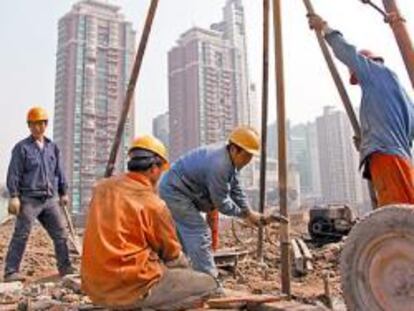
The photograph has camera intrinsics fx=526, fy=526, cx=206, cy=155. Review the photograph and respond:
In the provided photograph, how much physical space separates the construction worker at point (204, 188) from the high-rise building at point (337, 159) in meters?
51.8

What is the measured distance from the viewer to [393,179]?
364 centimetres

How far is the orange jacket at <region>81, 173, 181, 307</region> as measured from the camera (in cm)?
301

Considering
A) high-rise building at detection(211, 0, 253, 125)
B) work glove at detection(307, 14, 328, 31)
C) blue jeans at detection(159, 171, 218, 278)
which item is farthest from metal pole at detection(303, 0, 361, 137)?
high-rise building at detection(211, 0, 253, 125)

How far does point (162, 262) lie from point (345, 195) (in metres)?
55.6

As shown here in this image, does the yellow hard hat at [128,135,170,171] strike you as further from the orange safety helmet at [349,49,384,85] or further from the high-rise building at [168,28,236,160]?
the high-rise building at [168,28,236,160]

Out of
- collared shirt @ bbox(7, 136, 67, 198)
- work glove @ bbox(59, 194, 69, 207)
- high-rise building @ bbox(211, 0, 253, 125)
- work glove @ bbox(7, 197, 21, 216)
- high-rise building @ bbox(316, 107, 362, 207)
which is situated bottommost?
work glove @ bbox(7, 197, 21, 216)

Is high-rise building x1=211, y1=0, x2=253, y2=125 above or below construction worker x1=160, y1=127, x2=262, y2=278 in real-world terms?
above

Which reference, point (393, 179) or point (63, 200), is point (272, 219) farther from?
point (63, 200)

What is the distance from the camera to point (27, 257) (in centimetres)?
1012

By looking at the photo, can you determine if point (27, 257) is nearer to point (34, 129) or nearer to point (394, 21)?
point (34, 129)

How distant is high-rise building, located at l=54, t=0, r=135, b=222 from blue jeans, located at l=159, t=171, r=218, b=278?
35.3m

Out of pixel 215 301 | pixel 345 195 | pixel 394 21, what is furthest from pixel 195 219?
pixel 345 195

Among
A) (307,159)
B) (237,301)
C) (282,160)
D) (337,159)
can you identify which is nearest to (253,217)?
(282,160)

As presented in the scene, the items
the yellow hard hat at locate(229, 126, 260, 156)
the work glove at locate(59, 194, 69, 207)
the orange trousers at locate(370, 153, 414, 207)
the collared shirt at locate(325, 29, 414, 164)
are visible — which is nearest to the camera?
the orange trousers at locate(370, 153, 414, 207)
